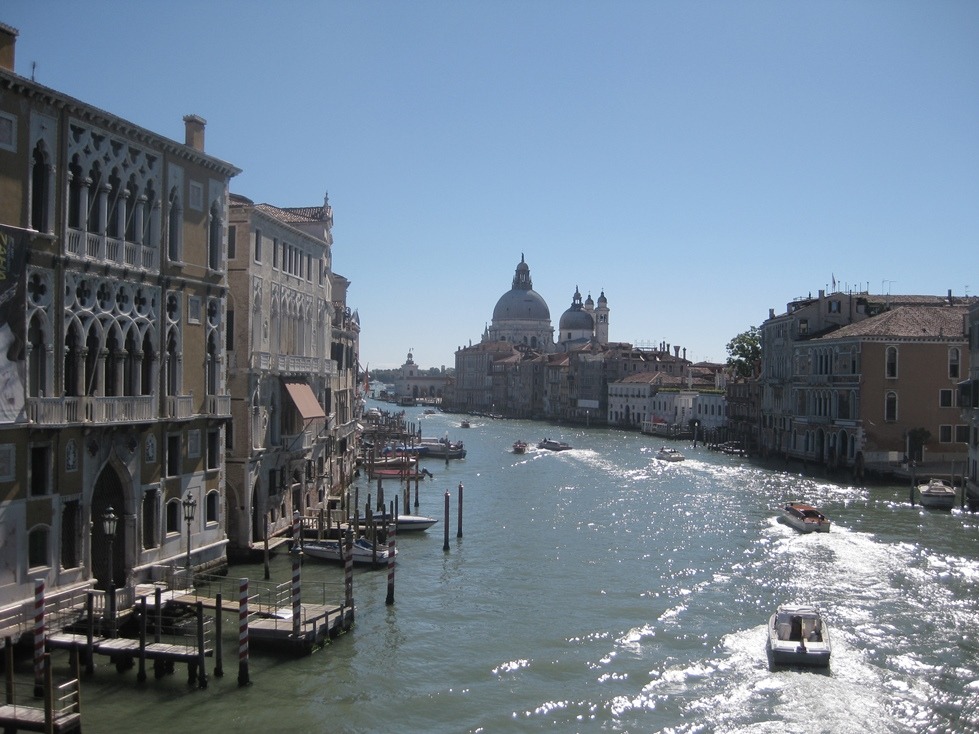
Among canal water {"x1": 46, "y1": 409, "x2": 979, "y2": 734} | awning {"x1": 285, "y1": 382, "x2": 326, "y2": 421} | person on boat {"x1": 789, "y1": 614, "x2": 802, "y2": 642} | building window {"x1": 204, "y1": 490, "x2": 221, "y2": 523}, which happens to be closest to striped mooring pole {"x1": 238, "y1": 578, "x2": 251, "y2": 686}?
canal water {"x1": 46, "y1": 409, "x2": 979, "y2": 734}

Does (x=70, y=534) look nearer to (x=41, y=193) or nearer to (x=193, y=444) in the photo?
(x=193, y=444)

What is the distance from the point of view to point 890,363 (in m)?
37.6

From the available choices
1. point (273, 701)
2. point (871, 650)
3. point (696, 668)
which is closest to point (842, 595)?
point (871, 650)

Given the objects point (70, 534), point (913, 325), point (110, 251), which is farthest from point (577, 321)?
point (70, 534)

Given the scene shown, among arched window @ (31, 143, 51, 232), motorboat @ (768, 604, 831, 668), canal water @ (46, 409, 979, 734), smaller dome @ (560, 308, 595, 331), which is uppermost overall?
smaller dome @ (560, 308, 595, 331)

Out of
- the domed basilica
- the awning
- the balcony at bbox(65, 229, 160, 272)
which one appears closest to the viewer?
the balcony at bbox(65, 229, 160, 272)

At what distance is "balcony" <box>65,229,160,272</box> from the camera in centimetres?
1400

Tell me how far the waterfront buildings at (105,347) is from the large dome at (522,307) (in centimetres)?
11416

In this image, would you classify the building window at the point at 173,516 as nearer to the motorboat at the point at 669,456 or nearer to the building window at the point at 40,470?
the building window at the point at 40,470

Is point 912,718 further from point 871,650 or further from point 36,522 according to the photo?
point 36,522

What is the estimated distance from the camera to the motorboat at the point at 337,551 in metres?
20.4

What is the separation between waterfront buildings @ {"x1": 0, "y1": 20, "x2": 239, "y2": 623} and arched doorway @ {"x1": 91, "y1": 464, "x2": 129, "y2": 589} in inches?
1.0

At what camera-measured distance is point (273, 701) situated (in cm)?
1256

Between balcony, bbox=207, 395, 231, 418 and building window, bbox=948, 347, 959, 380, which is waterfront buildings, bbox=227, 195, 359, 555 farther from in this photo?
building window, bbox=948, 347, 959, 380
